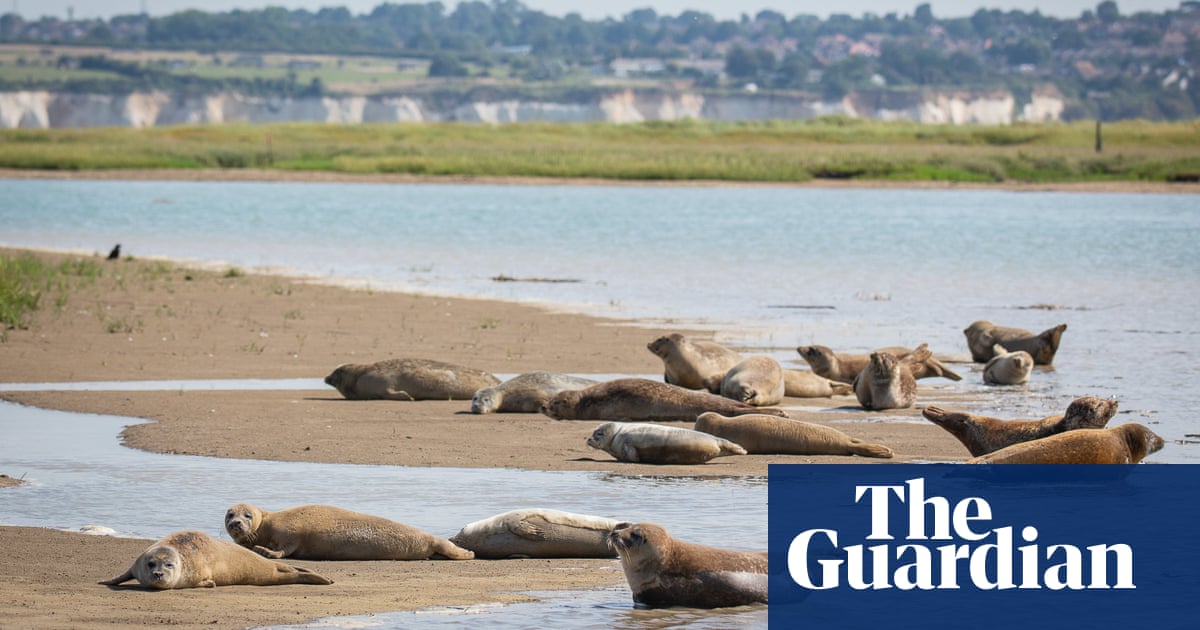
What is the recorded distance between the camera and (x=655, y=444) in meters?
10.5

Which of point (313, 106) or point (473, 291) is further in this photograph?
point (313, 106)

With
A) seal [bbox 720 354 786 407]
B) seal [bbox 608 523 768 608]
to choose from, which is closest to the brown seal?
seal [bbox 720 354 786 407]

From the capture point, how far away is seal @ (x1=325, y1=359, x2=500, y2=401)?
1342cm

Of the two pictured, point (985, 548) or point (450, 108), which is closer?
point (985, 548)

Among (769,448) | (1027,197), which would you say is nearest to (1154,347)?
(769,448)

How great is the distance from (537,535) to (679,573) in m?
1.20

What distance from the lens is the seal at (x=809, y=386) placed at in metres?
13.8

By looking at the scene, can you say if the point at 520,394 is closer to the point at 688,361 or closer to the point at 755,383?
the point at 688,361

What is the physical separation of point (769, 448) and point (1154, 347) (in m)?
8.31

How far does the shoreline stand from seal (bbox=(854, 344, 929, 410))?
4627cm

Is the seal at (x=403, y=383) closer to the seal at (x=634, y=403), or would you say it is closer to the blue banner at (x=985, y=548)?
the seal at (x=634, y=403)

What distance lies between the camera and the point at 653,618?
271 inches

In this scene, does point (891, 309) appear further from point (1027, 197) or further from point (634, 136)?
point (634, 136)

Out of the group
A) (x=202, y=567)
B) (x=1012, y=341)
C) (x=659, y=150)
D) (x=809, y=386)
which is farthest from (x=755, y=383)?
(x=659, y=150)
